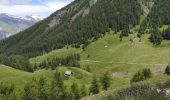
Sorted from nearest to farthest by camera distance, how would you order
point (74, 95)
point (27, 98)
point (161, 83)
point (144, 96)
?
point (144, 96)
point (161, 83)
point (27, 98)
point (74, 95)

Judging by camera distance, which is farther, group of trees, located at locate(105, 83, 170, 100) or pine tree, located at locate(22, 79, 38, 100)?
pine tree, located at locate(22, 79, 38, 100)

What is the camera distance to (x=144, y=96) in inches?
1921

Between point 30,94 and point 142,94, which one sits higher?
point 142,94

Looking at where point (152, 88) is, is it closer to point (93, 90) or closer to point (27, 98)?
point (27, 98)

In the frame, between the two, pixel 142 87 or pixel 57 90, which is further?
pixel 57 90

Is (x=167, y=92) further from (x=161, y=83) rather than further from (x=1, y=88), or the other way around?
(x=1, y=88)

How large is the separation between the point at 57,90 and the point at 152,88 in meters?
84.4

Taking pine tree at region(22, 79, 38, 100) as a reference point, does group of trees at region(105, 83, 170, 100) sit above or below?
above

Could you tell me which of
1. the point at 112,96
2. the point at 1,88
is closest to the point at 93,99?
the point at 112,96

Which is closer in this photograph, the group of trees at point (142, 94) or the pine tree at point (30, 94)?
the group of trees at point (142, 94)

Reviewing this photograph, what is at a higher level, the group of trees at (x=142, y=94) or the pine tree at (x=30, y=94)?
the group of trees at (x=142, y=94)

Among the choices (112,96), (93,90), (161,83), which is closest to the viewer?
(112,96)

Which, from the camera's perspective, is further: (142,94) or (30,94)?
(30,94)

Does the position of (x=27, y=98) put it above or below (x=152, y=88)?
below
